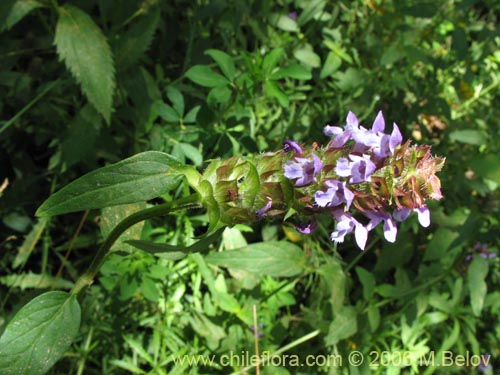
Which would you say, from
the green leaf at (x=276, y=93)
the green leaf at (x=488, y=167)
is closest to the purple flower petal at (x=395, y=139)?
the green leaf at (x=276, y=93)

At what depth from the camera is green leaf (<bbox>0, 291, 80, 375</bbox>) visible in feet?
4.79

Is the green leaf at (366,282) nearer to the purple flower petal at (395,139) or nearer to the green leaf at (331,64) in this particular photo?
the green leaf at (331,64)

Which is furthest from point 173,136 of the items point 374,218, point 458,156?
point 458,156

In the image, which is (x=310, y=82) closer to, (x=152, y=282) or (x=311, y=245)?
(x=311, y=245)

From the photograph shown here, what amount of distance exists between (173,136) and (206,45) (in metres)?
0.67

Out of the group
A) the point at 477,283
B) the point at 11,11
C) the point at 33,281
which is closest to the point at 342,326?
the point at 477,283

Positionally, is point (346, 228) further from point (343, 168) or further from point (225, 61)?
point (225, 61)

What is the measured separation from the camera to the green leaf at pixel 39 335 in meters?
1.46

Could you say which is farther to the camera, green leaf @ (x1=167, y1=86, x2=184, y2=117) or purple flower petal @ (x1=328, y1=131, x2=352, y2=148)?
green leaf @ (x1=167, y1=86, x2=184, y2=117)

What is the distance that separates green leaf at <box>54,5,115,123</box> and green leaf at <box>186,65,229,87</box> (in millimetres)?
327

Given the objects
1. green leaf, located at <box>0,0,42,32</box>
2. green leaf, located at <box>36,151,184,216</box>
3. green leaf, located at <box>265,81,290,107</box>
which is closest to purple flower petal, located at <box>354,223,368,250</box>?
green leaf, located at <box>36,151,184,216</box>

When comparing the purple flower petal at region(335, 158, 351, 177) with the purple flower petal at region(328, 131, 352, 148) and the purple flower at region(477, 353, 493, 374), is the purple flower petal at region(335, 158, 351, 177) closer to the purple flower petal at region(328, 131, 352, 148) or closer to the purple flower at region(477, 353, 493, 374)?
the purple flower petal at region(328, 131, 352, 148)

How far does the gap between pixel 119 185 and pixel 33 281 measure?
1.20 meters

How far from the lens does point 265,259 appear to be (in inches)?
81.9
